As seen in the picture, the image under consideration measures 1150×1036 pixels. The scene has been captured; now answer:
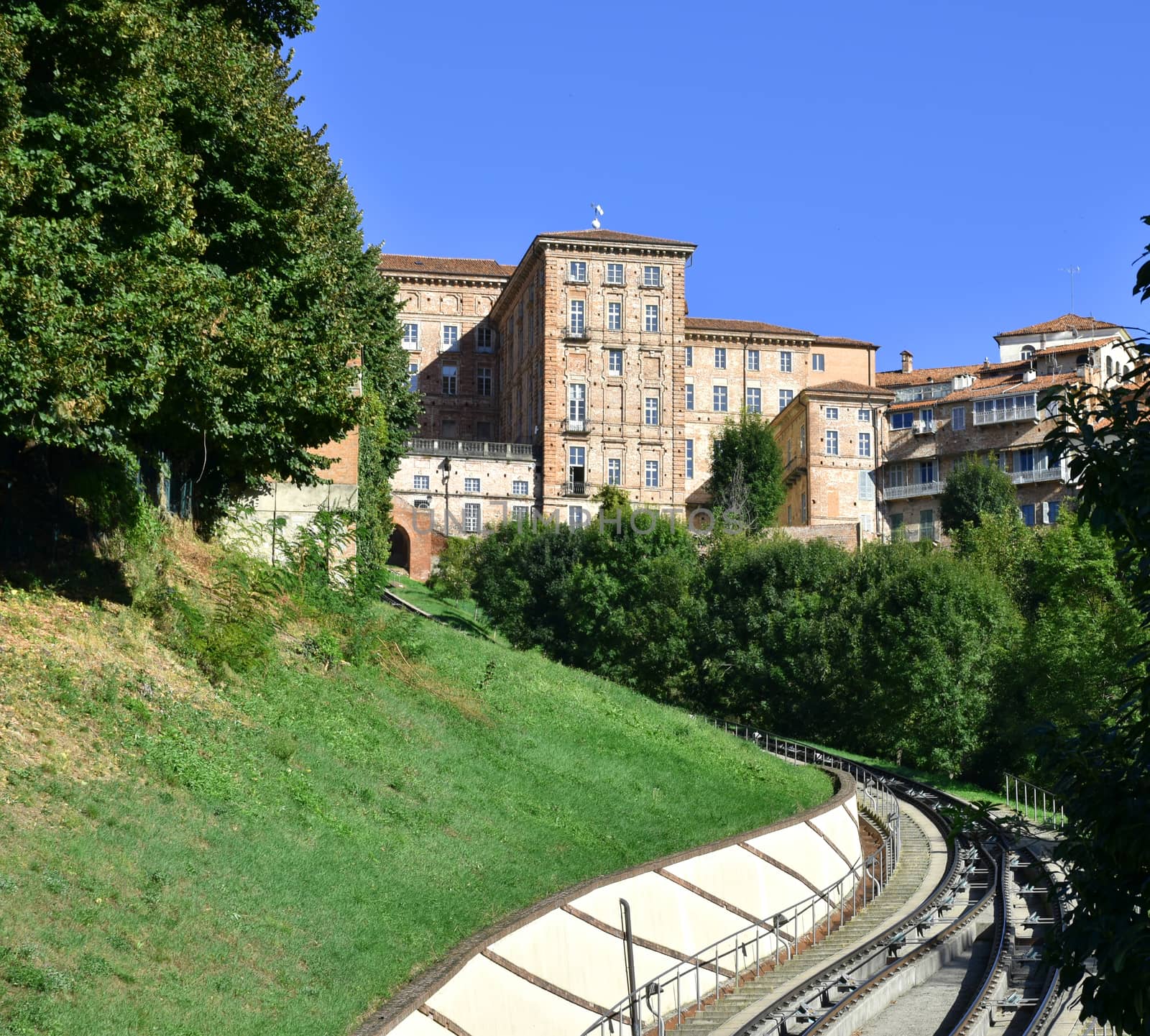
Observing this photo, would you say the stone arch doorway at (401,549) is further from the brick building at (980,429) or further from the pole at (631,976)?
the pole at (631,976)

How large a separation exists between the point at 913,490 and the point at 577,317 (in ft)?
77.0

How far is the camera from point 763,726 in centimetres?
5419

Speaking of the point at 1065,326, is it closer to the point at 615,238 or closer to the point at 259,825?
the point at 615,238

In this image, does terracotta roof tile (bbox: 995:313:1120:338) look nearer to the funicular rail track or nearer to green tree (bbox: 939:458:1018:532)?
green tree (bbox: 939:458:1018:532)

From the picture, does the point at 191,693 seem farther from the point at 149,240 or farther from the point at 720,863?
the point at 720,863

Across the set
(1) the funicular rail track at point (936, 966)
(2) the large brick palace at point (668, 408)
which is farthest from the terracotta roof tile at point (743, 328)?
(1) the funicular rail track at point (936, 966)

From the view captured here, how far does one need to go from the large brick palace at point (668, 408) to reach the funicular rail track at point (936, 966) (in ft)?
162

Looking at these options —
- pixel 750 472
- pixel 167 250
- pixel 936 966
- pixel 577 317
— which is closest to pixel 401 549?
pixel 577 317

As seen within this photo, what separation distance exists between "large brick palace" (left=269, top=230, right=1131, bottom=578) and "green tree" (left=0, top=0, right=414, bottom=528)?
54001mm

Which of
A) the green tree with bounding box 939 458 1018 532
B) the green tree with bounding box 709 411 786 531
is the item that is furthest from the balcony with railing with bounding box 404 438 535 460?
the green tree with bounding box 939 458 1018 532

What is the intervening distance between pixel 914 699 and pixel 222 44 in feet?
111

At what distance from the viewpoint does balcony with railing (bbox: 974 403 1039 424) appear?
280ft

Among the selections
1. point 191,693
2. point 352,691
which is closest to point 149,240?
point 191,693

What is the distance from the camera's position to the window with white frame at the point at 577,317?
279 feet
